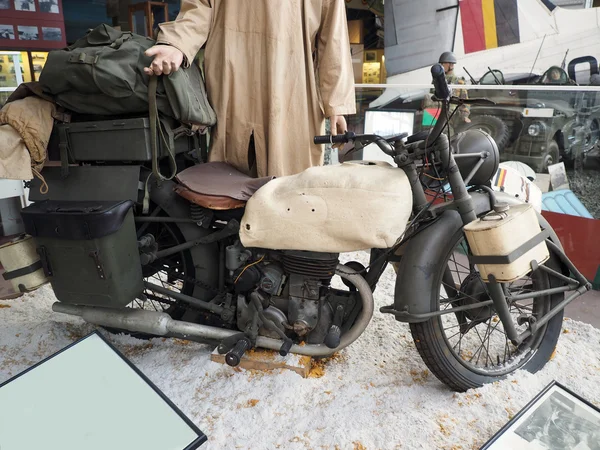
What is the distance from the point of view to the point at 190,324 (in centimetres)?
203

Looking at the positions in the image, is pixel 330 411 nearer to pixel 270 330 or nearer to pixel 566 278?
pixel 270 330

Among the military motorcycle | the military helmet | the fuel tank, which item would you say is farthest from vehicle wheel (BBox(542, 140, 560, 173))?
the fuel tank

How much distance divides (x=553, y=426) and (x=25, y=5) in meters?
4.30

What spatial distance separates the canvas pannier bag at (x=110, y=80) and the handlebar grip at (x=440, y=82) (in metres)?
1.02

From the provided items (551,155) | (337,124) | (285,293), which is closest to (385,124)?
(551,155)

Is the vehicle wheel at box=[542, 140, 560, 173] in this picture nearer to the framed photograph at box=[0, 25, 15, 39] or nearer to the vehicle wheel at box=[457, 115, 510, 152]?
the vehicle wheel at box=[457, 115, 510, 152]

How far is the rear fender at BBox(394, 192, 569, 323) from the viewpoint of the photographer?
1.77m

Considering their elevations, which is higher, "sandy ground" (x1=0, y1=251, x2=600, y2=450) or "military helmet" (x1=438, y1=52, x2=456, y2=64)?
"military helmet" (x1=438, y1=52, x2=456, y2=64)

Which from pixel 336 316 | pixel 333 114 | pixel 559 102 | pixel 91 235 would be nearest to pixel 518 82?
pixel 559 102

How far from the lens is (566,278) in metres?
2.04

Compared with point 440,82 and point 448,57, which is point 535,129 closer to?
point 448,57

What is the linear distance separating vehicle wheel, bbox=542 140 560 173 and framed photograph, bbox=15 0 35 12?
13.6ft

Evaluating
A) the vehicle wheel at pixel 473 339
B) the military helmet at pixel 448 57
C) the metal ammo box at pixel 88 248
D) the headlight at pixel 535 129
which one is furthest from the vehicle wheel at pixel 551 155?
the metal ammo box at pixel 88 248

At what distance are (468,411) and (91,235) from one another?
5.49ft
